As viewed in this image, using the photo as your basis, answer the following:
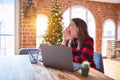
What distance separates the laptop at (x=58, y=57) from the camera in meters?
1.60

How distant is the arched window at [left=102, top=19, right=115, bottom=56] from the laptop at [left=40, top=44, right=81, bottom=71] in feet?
18.6

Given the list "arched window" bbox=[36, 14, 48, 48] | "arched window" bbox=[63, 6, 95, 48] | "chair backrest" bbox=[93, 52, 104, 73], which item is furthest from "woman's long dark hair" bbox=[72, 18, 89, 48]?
"arched window" bbox=[63, 6, 95, 48]

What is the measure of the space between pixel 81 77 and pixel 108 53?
19.0 feet

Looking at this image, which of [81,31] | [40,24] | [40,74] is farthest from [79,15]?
[40,74]

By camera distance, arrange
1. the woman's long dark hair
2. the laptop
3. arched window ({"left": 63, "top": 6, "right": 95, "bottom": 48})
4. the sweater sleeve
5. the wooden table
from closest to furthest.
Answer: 1. the wooden table
2. the laptop
3. the sweater sleeve
4. the woman's long dark hair
5. arched window ({"left": 63, "top": 6, "right": 95, "bottom": 48})

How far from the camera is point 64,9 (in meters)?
6.51

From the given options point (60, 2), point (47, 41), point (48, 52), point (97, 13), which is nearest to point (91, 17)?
point (97, 13)

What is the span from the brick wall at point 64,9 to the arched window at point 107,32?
201 mm

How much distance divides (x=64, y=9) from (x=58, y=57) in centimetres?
498

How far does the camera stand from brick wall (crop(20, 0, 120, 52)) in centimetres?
534

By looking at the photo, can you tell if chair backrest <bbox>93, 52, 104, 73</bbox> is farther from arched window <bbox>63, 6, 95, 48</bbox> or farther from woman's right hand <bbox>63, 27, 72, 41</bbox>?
arched window <bbox>63, 6, 95, 48</bbox>

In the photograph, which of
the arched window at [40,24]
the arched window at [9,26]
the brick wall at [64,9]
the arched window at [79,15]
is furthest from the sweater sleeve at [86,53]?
the arched window at [79,15]

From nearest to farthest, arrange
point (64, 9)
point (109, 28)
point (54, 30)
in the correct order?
point (54, 30) < point (64, 9) < point (109, 28)

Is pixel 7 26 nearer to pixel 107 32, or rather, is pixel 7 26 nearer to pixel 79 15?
pixel 79 15
